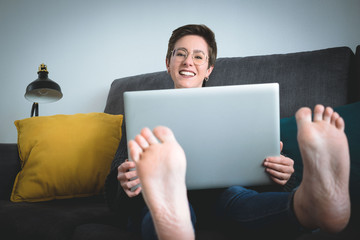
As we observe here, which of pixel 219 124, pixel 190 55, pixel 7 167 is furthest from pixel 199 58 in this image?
pixel 7 167

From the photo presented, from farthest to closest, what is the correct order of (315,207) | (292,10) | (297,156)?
(292,10) → (297,156) → (315,207)

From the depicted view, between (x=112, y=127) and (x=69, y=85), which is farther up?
(x=69, y=85)

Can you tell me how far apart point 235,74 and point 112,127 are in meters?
0.62

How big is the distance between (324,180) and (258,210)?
16cm

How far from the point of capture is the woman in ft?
2.06

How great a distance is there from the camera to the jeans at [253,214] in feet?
1.89

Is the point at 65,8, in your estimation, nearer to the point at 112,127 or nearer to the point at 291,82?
the point at 112,127

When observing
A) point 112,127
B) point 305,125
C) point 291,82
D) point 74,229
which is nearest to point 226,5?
point 291,82

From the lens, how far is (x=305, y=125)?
572 millimetres

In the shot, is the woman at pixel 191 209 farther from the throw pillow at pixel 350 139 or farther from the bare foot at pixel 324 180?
the throw pillow at pixel 350 139

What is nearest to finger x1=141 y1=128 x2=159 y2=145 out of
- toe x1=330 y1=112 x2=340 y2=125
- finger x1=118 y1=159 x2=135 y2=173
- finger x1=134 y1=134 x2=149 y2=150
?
finger x1=134 y1=134 x2=149 y2=150

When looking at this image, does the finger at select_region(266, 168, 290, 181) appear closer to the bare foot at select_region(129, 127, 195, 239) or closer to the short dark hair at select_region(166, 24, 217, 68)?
the bare foot at select_region(129, 127, 195, 239)

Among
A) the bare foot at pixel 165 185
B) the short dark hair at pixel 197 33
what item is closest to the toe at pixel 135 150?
the bare foot at pixel 165 185

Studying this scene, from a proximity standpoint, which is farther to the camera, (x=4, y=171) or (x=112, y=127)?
(x=112, y=127)
